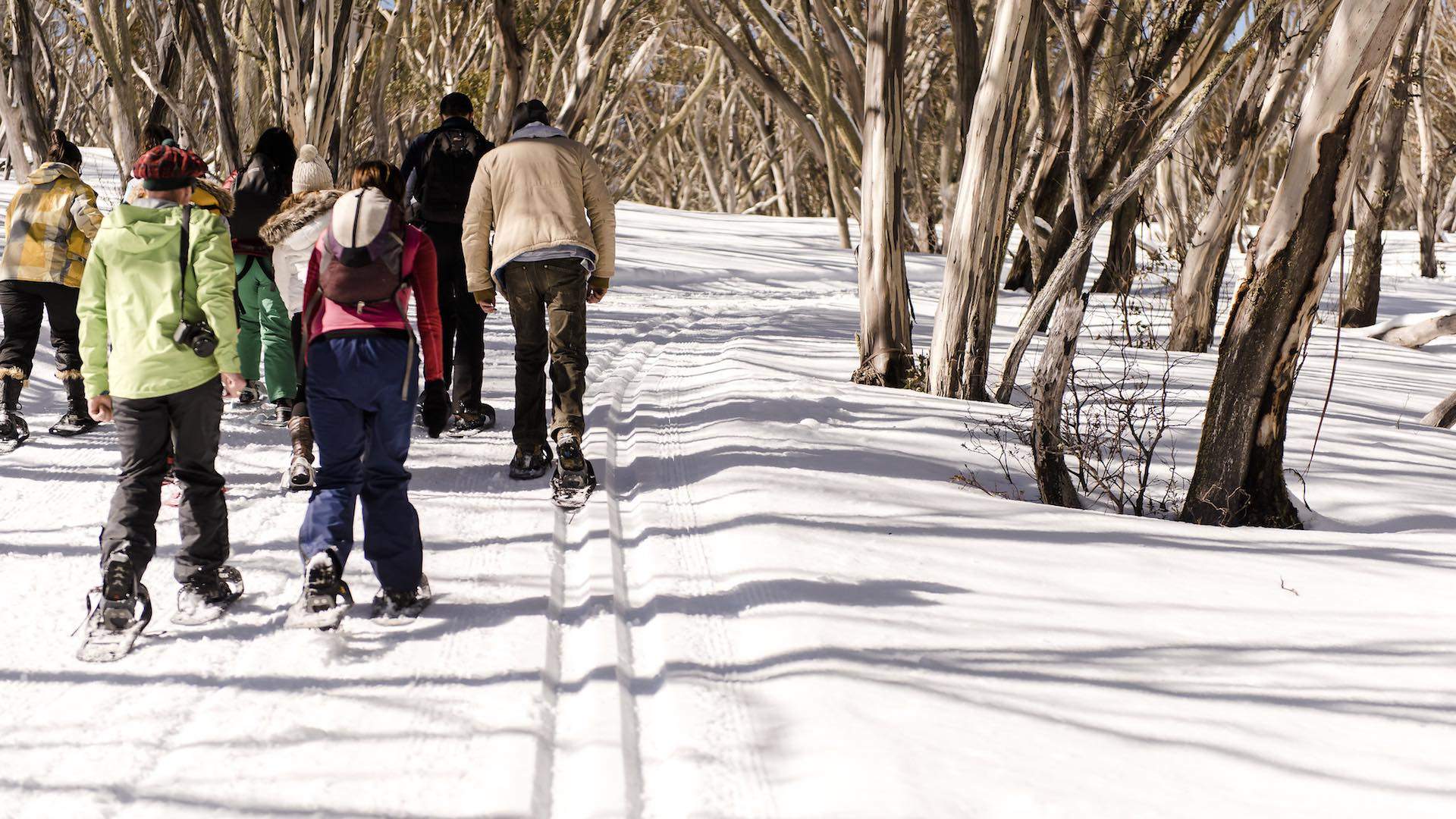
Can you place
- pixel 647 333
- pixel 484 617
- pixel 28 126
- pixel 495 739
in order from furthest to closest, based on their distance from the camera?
pixel 647 333 < pixel 28 126 < pixel 484 617 < pixel 495 739

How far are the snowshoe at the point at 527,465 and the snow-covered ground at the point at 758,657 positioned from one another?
0.13 m

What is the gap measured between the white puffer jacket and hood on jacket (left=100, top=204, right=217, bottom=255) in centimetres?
121

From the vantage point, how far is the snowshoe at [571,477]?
16.6ft

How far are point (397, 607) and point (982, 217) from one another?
5022 millimetres

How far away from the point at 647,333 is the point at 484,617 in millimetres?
7318

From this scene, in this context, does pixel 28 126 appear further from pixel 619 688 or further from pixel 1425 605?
pixel 1425 605

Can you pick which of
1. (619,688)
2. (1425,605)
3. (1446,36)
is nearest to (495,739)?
(619,688)

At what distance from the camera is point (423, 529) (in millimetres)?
4719

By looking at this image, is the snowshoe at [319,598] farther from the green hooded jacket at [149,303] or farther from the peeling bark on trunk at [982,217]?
Answer: the peeling bark on trunk at [982,217]

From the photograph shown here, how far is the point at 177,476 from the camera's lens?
3787 mm

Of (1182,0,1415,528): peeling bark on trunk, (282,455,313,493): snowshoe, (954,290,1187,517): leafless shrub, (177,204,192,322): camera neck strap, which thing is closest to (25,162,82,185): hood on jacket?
(282,455,313,493): snowshoe

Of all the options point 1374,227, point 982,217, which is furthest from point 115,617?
point 1374,227

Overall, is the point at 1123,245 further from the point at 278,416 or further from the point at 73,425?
the point at 73,425

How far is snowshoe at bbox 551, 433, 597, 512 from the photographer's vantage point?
5066 mm
